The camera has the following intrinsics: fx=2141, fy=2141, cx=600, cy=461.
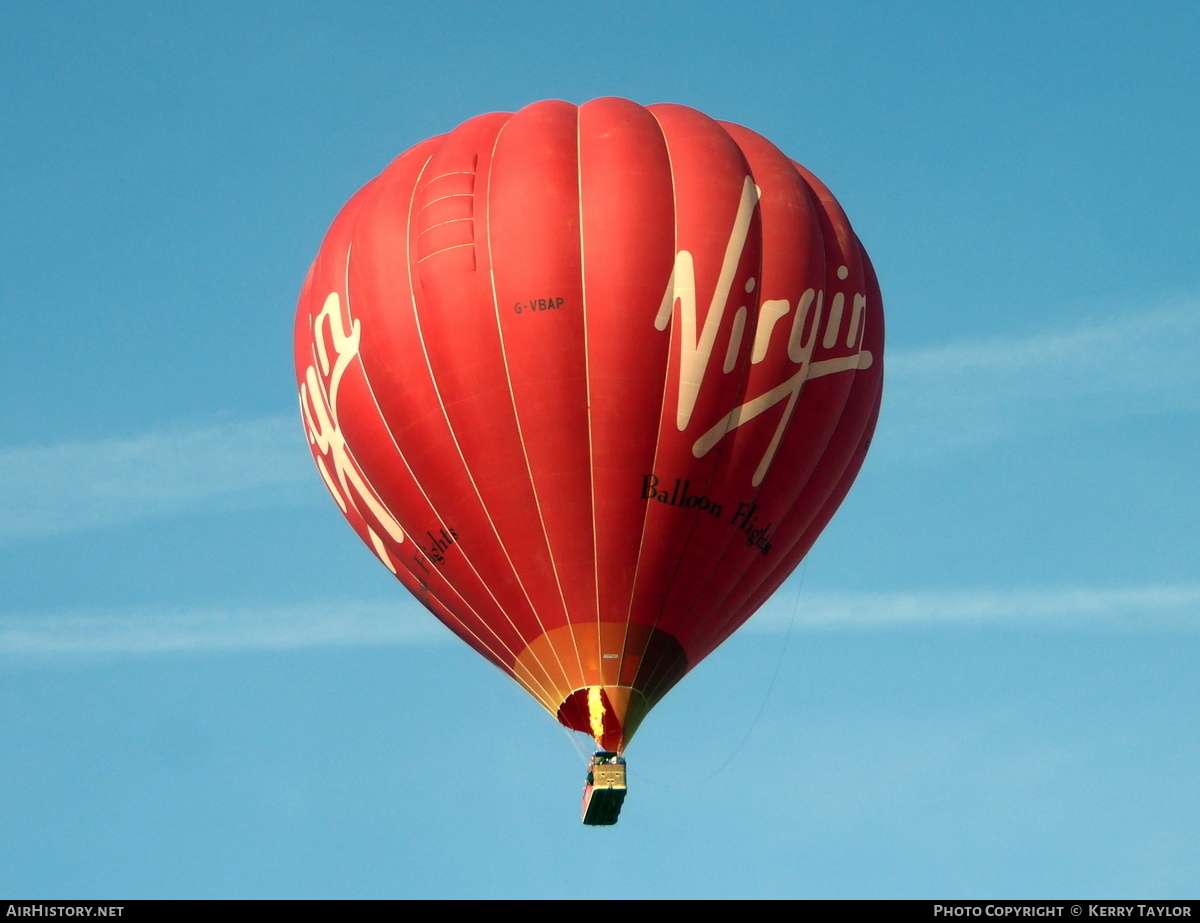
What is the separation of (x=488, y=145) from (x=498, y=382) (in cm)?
388

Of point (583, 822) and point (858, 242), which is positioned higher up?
point (858, 242)

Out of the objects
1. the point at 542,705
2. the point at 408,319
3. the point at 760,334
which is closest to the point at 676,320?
the point at 760,334

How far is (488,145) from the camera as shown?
1210 inches

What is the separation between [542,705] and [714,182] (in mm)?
7704

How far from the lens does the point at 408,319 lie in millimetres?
29547

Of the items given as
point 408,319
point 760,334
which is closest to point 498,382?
point 408,319

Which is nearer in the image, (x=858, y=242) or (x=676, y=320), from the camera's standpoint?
(x=676, y=320)

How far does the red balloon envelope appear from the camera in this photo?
95.0 ft

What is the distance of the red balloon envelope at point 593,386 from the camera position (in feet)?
95.0

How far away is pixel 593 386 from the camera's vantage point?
28.9 meters

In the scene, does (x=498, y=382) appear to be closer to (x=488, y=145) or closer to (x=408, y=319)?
(x=408, y=319)

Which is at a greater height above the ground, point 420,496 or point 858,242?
point 858,242

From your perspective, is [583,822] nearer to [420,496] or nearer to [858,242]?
[420,496]

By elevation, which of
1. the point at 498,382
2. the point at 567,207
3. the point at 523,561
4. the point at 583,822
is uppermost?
the point at 567,207
